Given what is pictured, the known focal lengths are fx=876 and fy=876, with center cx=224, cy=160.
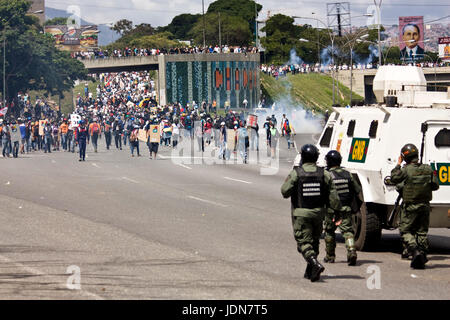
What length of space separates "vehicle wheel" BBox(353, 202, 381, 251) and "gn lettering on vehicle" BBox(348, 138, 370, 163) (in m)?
0.85

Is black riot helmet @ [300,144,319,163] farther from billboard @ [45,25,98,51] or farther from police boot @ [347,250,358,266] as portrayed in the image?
billboard @ [45,25,98,51]

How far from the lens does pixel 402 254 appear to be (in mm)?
12750

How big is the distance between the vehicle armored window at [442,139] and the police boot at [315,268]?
3661mm

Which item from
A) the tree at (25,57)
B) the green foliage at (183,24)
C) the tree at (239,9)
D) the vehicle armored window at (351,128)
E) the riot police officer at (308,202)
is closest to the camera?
the riot police officer at (308,202)

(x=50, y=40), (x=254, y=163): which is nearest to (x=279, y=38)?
(x=50, y=40)

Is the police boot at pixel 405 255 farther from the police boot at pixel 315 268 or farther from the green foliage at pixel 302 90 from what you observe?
the green foliage at pixel 302 90

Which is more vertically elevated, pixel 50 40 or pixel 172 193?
pixel 50 40

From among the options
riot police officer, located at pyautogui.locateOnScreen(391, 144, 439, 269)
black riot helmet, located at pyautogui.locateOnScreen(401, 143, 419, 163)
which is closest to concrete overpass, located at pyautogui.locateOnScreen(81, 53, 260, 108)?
black riot helmet, located at pyautogui.locateOnScreen(401, 143, 419, 163)

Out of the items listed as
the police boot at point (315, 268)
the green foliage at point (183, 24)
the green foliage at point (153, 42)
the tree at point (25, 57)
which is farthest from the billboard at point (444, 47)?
the police boot at point (315, 268)

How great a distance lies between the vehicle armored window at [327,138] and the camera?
15383 millimetres

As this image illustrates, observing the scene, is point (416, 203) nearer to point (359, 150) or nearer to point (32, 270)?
point (359, 150)
